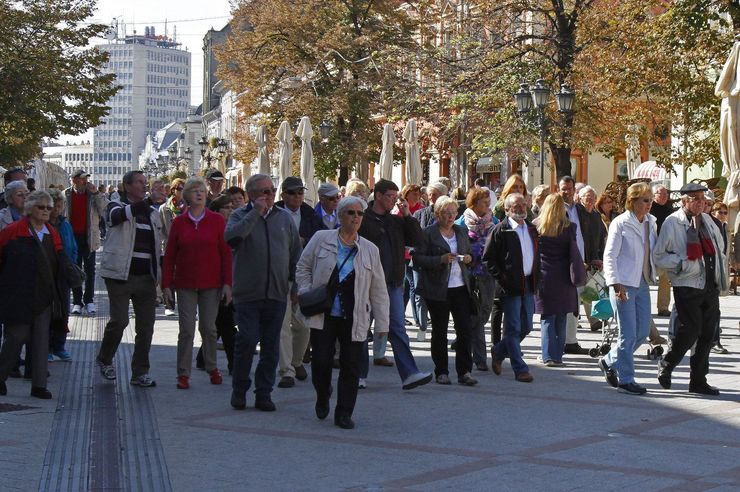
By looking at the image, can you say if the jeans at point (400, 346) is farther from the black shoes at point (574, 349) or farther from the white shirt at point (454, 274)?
the black shoes at point (574, 349)

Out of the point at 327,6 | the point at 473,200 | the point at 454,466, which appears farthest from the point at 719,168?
the point at 454,466

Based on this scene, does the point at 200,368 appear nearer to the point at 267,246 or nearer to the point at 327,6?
the point at 267,246

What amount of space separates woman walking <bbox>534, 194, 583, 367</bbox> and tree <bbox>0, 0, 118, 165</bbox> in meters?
30.3

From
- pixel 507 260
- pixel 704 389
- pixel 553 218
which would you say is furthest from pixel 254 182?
pixel 704 389

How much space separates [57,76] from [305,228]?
31.2 meters

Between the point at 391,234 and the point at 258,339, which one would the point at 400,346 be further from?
the point at 258,339

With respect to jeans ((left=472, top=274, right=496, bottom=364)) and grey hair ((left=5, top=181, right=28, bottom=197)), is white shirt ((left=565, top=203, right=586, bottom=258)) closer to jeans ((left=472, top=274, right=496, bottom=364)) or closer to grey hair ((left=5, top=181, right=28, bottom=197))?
jeans ((left=472, top=274, right=496, bottom=364))

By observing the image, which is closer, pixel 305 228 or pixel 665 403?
pixel 665 403

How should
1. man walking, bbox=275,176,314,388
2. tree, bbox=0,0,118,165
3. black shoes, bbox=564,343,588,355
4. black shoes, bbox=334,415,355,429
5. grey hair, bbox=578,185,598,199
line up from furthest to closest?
tree, bbox=0,0,118,165 → grey hair, bbox=578,185,598,199 → black shoes, bbox=564,343,588,355 → man walking, bbox=275,176,314,388 → black shoes, bbox=334,415,355,429

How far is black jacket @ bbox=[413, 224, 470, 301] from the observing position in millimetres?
11758

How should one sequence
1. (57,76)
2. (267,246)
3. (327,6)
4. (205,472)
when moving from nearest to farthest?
(205,472) → (267,246) → (57,76) → (327,6)

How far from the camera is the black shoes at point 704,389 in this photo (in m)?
11.2

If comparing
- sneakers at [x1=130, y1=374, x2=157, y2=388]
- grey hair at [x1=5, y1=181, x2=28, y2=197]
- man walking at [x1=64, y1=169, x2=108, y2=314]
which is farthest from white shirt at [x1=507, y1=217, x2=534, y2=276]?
man walking at [x1=64, y1=169, x2=108, y2=314]

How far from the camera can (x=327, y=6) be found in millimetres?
48406
